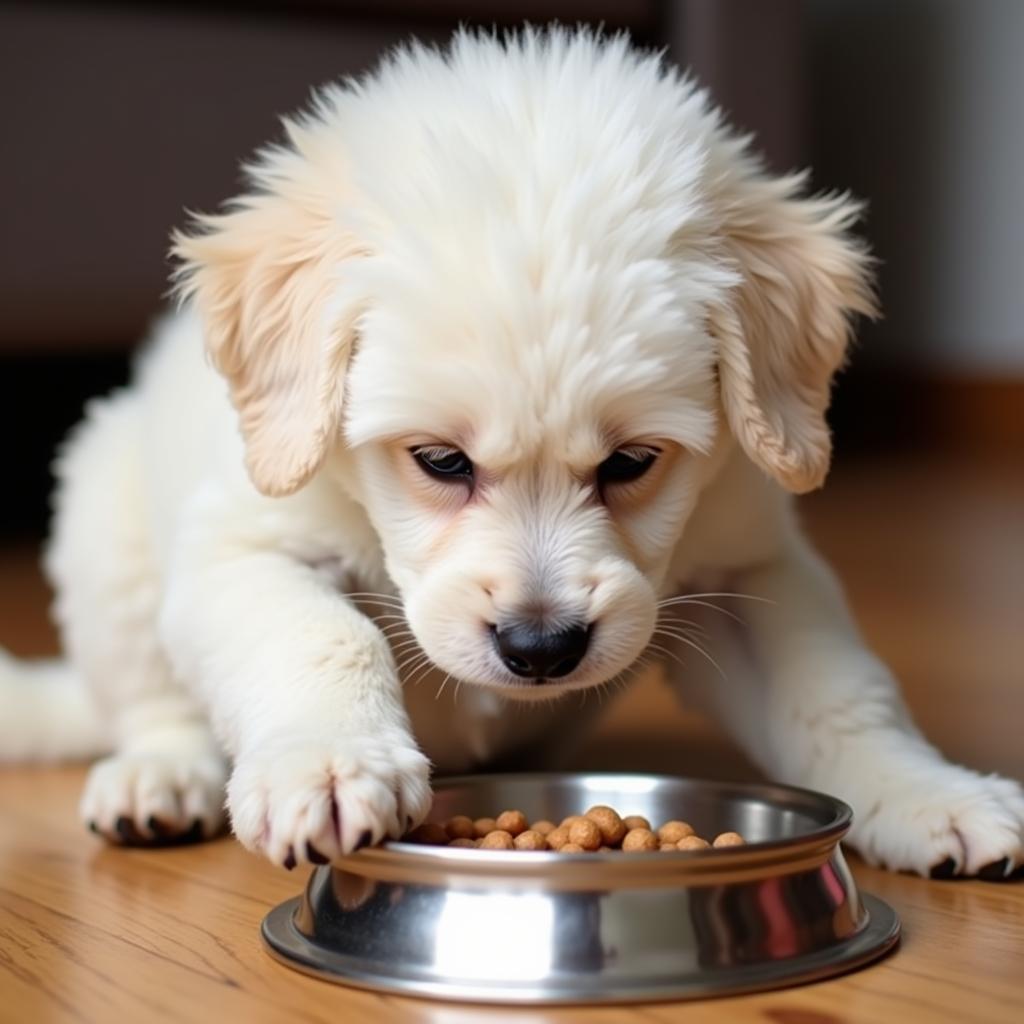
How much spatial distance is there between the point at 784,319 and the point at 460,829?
81 cm

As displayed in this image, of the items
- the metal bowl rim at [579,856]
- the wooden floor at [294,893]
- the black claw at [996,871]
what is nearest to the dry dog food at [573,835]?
the metal bowl rim at [579,856]

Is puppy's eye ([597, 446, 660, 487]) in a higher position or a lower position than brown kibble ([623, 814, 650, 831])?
higher

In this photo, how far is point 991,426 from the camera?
844cm

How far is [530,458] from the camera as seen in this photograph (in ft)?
6.68

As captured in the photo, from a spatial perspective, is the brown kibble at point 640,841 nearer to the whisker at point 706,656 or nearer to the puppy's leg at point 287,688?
the puppy's leg at point 287,688

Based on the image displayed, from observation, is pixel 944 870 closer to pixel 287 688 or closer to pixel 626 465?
pixel 626 465

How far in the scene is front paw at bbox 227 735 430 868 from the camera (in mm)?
1767

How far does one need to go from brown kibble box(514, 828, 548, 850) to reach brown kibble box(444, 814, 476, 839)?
0.06 metres

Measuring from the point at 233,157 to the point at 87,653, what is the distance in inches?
105

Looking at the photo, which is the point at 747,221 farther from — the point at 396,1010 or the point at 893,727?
the point at 396,1010

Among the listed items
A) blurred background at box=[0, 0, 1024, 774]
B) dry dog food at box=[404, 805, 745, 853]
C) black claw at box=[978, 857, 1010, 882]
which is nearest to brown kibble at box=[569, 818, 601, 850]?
dry dog food at box=[404, 805, 745, 853]

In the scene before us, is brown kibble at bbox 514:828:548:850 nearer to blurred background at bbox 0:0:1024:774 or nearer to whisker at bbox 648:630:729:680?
whisker at bbox 648:630:729:680

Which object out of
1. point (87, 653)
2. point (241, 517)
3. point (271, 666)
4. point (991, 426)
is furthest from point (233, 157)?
point (991, 426)

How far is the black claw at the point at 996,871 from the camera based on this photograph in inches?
82.4
